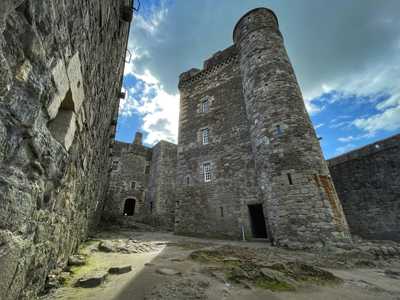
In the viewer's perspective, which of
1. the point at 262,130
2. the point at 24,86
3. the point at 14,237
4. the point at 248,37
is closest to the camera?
the point at 24,86

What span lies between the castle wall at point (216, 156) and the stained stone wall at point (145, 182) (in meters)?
5.44

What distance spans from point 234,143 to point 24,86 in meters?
10.0

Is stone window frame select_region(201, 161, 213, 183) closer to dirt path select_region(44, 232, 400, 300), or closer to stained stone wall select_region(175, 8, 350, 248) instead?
stained stone wall select_region(175, 8, 350, 248)

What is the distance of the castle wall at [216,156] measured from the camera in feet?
31.4

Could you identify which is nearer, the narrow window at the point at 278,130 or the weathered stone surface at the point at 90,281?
the weathered stone surface at the point at 90,281

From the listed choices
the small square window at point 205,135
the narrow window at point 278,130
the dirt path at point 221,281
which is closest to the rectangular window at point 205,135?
the small square window at point 205,135

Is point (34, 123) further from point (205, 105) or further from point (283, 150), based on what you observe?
point (205, 105)

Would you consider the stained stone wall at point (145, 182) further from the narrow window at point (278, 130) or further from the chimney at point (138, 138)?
the narrow window at point (278, 130)

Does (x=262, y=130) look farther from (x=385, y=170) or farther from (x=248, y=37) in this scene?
(x=385, y=170)

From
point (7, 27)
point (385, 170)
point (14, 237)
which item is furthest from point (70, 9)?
point (385, 170)

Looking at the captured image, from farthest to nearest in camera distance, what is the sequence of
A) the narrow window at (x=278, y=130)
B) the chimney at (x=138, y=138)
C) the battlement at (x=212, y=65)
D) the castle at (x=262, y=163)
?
the chimney at (x=138, y=138) < the battlement at (x=212, y=65) < the narrow window at (x=278, y=130) < the castle at (x=262, y=163)

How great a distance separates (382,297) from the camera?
2.79m

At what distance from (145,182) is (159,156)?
3.23m

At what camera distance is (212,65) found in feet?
43.9
